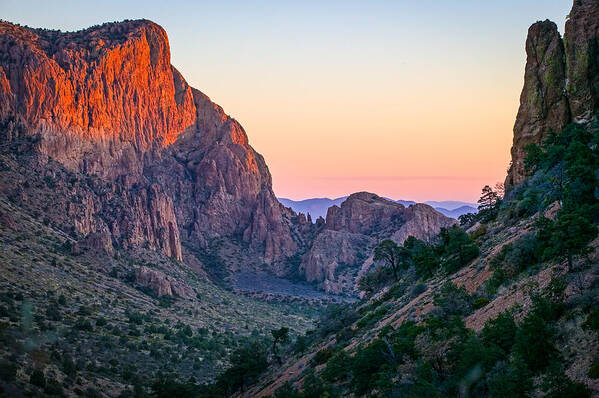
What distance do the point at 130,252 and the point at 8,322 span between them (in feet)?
186

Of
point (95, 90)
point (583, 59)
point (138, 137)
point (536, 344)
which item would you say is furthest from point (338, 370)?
point (138, 137)

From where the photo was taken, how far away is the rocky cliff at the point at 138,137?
103 metres

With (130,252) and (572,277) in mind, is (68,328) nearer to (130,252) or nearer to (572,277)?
(572,277)

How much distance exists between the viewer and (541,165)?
1850 inches

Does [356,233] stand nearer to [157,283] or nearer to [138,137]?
[138,137]

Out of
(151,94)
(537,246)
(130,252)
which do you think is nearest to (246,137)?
(151,94)

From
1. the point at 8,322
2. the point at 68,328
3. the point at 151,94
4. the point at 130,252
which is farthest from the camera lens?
the point at 151,94

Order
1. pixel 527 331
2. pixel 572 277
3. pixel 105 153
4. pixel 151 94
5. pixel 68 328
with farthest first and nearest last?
pixel 151 94
pixel 105 153
pixel 68 328
pixel 572 277
pixel 527 331

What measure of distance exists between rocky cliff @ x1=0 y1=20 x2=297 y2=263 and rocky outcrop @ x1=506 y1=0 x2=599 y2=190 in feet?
228

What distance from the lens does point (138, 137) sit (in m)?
142

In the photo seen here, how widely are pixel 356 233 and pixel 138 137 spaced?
205 feet

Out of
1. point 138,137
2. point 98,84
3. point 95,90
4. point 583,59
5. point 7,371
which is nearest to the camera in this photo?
point 7,371

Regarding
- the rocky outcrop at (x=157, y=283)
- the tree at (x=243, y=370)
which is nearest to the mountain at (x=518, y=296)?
the tree at (x=243, y=370)

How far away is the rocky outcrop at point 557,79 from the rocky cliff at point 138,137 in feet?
228
